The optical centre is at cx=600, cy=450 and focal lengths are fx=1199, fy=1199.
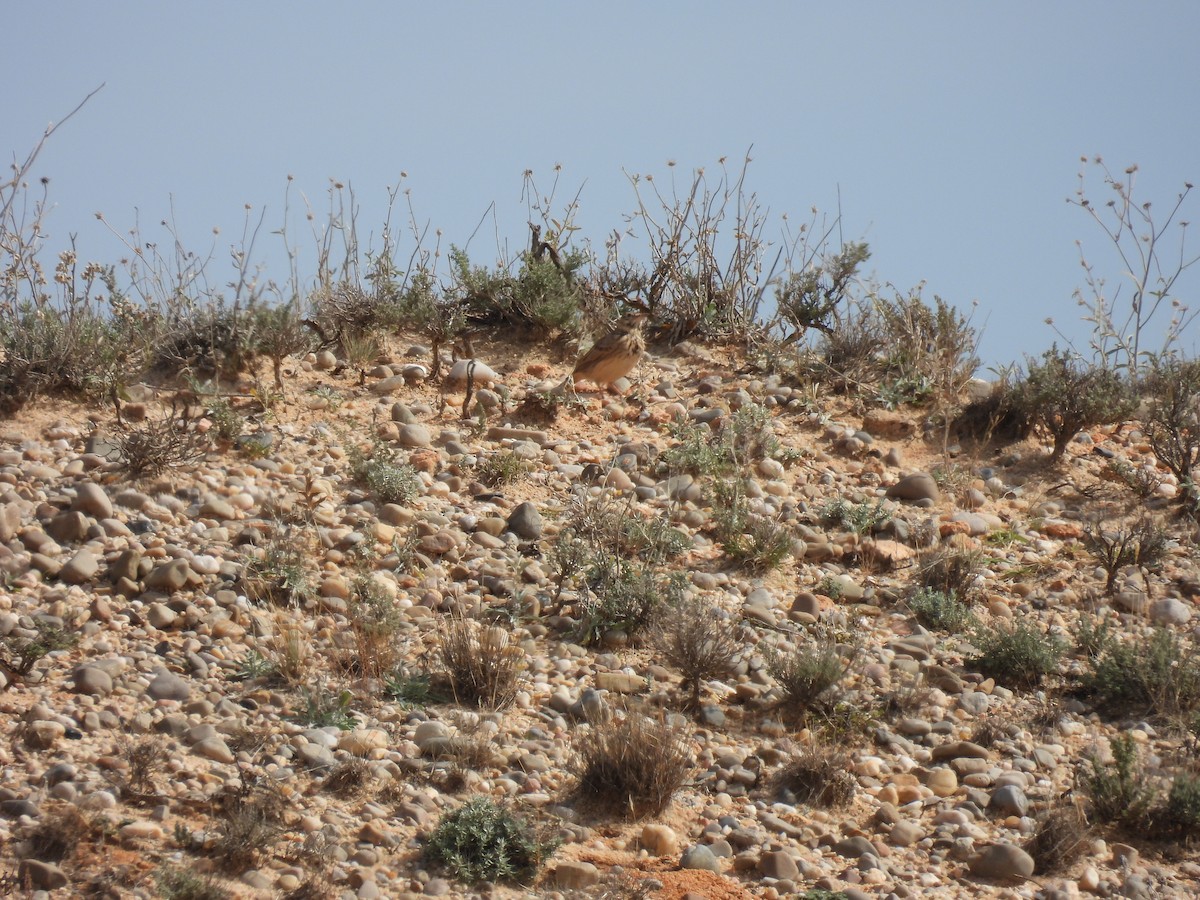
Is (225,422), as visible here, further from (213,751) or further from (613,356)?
(213,751)

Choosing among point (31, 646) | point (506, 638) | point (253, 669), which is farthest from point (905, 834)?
point (31, 646)

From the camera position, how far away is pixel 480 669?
4.70 meters

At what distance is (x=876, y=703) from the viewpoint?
498 cm

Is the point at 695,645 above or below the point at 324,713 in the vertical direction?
above

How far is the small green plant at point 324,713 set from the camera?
14.6 feet

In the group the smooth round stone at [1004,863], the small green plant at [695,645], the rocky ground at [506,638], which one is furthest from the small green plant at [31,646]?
the smooth round stone at [1004,863]

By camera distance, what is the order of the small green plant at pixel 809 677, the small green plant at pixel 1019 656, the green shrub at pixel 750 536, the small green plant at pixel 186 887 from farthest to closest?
1. the green shrub at pixel 750 536
2. the small green plant at pixel 1019 656
3. the small green plant at pixel 809 677
4. the small green plant at pixel 186 887

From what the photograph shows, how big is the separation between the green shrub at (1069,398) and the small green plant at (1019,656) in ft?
8.33

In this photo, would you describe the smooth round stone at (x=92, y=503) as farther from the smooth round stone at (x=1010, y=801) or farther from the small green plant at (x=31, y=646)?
the smooth round stone at (x=1010, y=801)

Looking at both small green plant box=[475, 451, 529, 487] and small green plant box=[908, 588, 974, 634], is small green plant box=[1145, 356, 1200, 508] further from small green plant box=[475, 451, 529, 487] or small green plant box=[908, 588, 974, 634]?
small green plant box=[475, 451, 529, 487]

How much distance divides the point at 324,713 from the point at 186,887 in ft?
3.57

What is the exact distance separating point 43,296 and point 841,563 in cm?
476

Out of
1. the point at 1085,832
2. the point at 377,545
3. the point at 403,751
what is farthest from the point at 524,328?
the point at 1085,832

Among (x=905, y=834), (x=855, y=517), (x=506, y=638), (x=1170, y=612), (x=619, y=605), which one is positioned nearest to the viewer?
(x=905, y=834)
